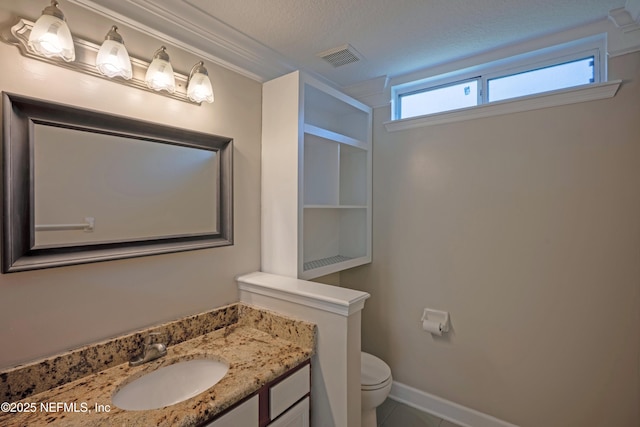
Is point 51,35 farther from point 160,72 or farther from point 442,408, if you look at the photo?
point 442,408

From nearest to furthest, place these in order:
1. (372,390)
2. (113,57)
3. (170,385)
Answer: (113,57) → (170,385) → (372,390)

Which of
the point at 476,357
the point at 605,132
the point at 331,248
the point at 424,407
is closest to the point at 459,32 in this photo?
the point at 605,132

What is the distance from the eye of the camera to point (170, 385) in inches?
51.4

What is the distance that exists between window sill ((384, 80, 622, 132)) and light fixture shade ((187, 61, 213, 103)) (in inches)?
53.7

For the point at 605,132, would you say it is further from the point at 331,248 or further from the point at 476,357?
the point at 331,248

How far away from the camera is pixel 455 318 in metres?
2.07

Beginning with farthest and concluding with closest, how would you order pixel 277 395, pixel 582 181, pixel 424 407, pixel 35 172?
pixel 424 407 < pixel 582 181 < pixel 277 395 < pixel 35 172

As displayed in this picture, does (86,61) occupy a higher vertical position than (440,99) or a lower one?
lower

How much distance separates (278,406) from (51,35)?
5.33 feet

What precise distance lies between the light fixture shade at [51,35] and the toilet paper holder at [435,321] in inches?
93.0

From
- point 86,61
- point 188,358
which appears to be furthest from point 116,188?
point 188,358

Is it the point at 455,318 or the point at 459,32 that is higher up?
the point at 459,32

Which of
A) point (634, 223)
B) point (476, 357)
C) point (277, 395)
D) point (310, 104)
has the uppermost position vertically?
point (310, 104)

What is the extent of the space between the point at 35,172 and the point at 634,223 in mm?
2682
